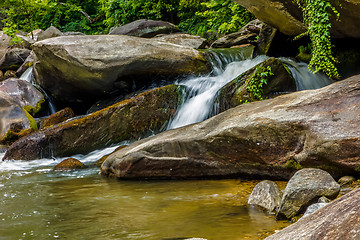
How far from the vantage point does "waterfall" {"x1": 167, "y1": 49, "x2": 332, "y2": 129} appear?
335 inches

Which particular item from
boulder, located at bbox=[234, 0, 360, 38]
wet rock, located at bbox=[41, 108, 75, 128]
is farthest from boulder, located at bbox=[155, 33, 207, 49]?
boulder, located at bbox=[234, 0, 360, 38]

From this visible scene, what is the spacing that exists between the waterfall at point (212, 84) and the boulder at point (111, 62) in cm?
52

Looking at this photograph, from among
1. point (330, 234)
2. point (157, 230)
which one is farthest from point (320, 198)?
point (330, 234)

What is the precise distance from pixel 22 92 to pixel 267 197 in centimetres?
1064

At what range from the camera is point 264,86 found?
7.78 meters

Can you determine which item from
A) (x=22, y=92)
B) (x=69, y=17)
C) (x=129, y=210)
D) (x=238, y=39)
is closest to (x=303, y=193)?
(x=129, y=210)

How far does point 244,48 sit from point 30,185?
26.6 feet

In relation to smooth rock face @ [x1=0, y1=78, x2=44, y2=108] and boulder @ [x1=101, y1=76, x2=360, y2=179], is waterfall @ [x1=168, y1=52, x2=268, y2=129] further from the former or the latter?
smooth rock face @ [x1=0, y1=78, x2=44, y2=108]

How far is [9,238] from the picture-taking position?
12.1 feet

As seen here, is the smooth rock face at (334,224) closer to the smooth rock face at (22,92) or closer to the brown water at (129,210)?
the brown water at (129,210)

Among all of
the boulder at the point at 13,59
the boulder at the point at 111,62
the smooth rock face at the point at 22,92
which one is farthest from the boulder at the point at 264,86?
the boulder at the point at 13,59

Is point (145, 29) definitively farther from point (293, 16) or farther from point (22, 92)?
point (293, 16)

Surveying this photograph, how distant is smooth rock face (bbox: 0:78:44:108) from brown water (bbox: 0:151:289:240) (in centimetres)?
629

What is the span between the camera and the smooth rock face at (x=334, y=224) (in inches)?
56.9
